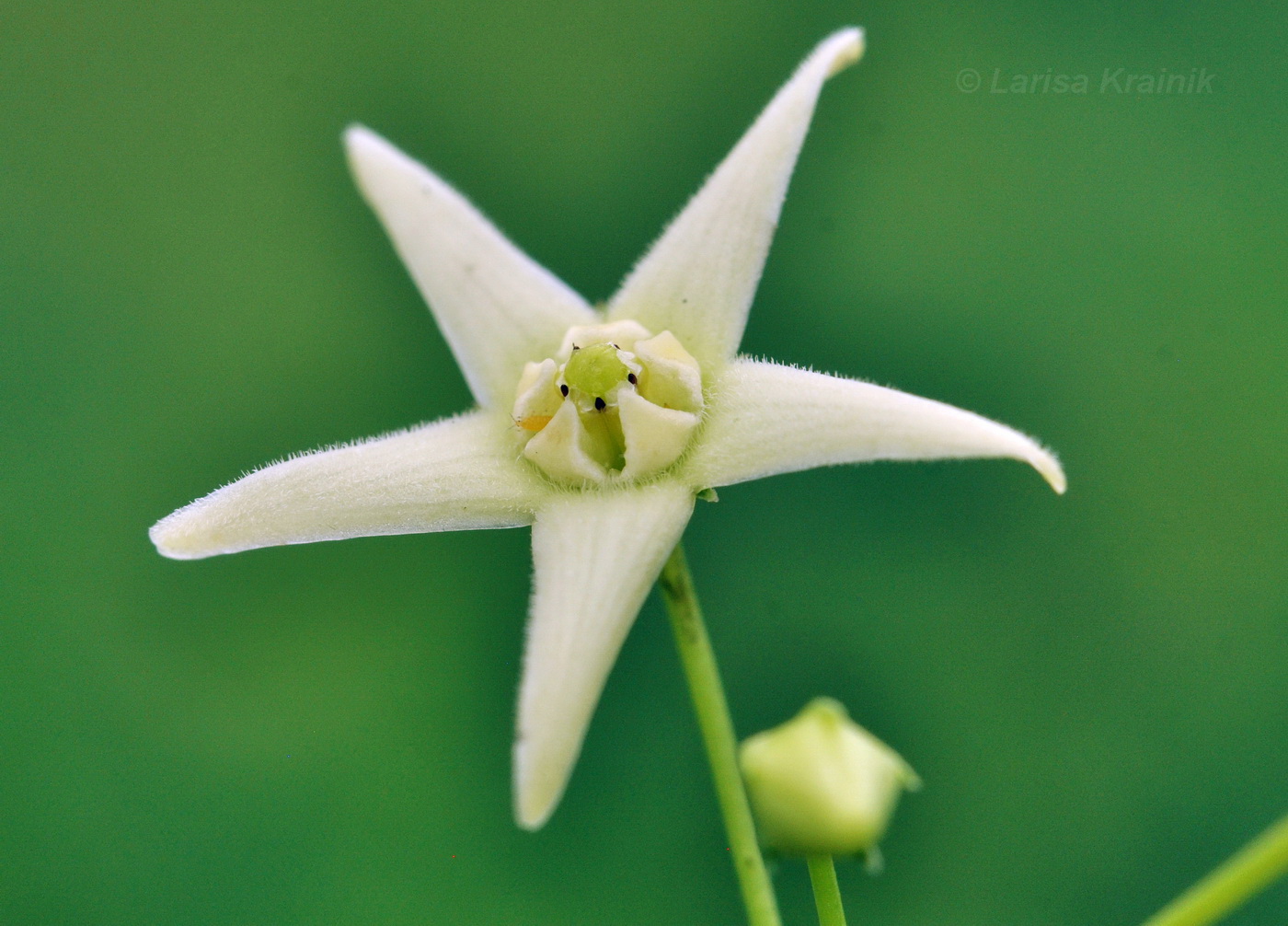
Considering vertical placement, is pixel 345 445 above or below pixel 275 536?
above

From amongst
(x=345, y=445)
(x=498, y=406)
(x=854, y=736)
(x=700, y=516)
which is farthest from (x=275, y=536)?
(x=700, y=516)

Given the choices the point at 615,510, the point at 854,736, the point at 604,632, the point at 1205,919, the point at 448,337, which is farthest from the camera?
the point at 448,337

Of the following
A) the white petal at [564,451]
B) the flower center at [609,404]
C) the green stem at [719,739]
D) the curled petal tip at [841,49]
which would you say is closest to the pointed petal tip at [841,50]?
the curled petal tip at [841,49]

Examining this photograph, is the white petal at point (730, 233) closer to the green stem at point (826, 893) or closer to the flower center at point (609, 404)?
the flower center at point (609, 404)

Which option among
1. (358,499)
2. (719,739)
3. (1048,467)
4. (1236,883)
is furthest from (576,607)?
(1236,883)

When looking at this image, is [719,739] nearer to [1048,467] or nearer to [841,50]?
[1048,467]

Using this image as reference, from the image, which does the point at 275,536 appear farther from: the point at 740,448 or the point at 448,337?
the point at 740,448
